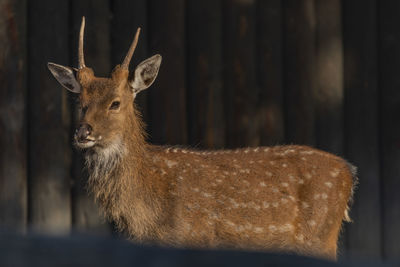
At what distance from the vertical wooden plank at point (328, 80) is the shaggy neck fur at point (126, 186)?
2.25 meters

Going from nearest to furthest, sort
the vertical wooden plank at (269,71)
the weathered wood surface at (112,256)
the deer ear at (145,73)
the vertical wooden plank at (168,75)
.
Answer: the weathered wood surface at (112,256) → the deer ear at (145,73) → the vertical wooden plank at (168,75) → the vertical wooden plank at (269,71)

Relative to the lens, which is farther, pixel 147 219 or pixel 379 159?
pixel 379 159

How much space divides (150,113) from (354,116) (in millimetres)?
1982

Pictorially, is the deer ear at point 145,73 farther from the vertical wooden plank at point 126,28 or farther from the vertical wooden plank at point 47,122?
the vertical wooden plank at point 47,122

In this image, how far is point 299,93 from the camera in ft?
21.5

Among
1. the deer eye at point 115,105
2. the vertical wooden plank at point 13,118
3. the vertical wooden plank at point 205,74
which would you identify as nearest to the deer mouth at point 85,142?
the deer eye at point 115,105

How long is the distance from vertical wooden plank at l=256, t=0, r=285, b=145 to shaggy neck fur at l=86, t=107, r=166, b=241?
5.98 feet

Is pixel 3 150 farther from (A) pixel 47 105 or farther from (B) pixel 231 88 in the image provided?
(B) pixel 231 88

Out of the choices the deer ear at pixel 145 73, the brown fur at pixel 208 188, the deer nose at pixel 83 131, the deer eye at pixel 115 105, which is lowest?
the brown fur at pixel 208 188

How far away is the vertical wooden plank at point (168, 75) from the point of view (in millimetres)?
6230

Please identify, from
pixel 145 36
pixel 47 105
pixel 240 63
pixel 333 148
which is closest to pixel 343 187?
pixel 333 148

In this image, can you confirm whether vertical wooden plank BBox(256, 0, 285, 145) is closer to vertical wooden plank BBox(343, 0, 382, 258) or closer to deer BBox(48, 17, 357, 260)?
vertical wooden plank BBox(343, 0, 382, 258)

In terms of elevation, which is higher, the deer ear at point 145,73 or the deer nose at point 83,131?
the deer ear at point 145,73

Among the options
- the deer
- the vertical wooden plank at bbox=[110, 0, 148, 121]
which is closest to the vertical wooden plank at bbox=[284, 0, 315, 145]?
the deer
